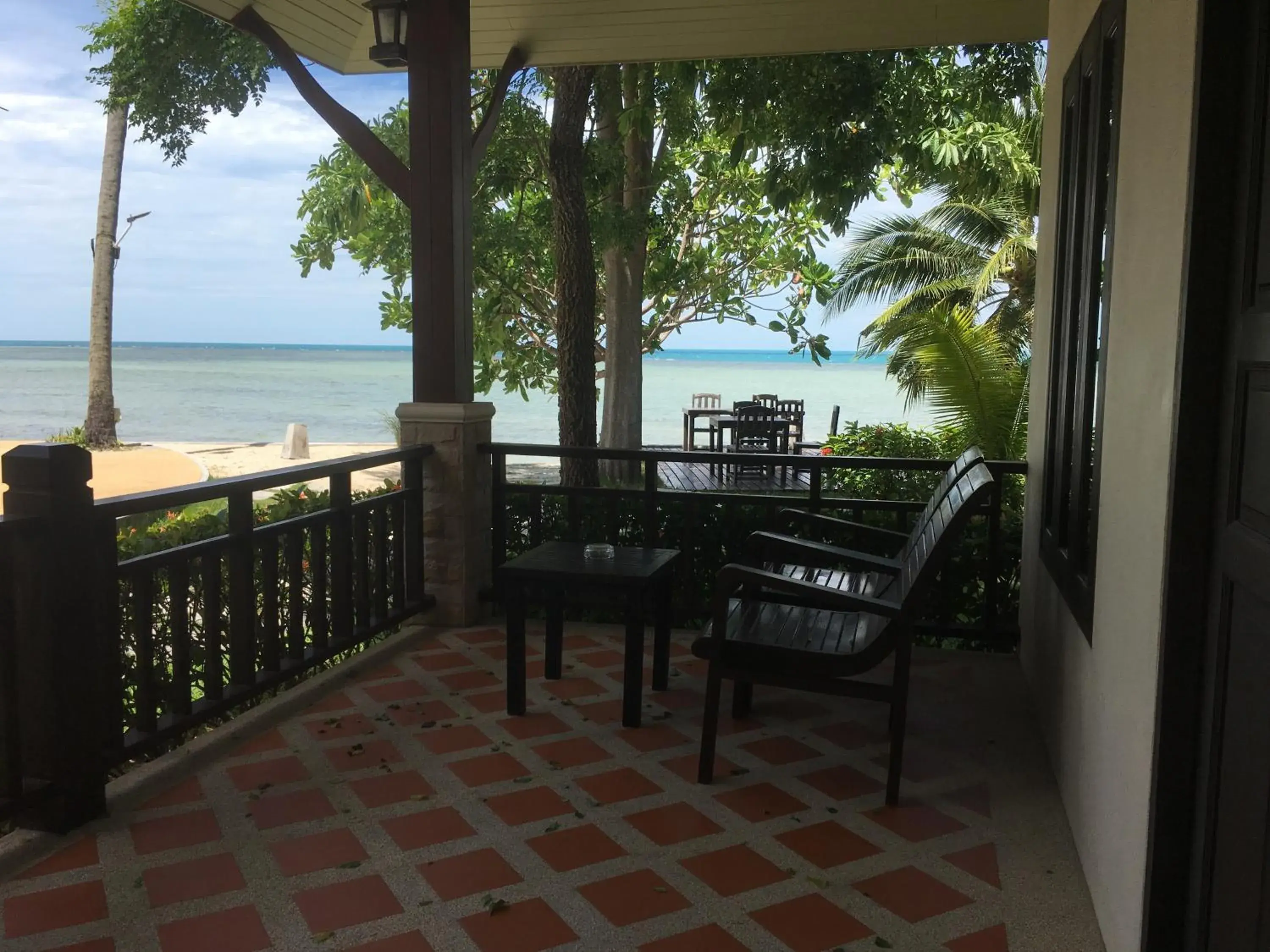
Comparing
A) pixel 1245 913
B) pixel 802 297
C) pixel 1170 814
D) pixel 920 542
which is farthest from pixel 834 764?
pixel 802 297

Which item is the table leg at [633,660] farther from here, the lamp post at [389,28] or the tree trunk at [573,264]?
the tree trunk at [573,264]

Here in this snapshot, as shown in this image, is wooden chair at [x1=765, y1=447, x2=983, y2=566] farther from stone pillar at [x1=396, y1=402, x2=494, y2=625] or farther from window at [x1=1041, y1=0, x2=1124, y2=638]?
stone pillar at [x1=396, y1=402, x2=494, y2=625]

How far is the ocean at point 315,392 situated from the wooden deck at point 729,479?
14.0 metres

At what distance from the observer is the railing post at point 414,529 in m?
4.33

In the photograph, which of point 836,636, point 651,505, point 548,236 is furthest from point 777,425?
point 836,636

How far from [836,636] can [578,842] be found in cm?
99

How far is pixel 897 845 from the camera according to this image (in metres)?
2.52

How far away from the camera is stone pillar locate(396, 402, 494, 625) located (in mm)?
4348

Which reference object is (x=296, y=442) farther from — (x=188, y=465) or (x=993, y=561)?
(x=993, y=561)

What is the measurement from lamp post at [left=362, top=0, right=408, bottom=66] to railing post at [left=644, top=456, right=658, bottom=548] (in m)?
2.03

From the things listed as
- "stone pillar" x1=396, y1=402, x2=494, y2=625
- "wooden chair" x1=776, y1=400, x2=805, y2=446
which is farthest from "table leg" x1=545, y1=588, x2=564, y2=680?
"wooden chair" x1=776, y1=400, x2=805, y2=446

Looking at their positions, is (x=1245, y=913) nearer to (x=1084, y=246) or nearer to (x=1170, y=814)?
(x=1170, y=814)

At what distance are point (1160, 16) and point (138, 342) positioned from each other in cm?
6122

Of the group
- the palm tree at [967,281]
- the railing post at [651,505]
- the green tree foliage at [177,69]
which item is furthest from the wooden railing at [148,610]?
the green tree foliage at [177,69]
